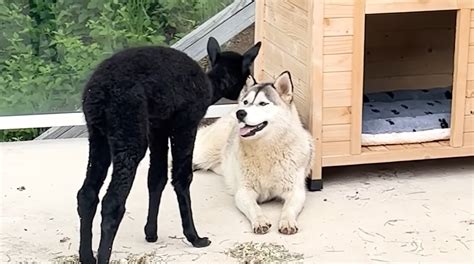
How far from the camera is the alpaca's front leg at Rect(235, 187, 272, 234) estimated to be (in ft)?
11.8

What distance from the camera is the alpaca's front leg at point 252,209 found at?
142 inches

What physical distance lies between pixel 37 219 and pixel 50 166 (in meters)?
0.72

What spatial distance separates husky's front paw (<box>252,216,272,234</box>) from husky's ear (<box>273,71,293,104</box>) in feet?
1.82

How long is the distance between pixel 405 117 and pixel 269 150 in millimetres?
823

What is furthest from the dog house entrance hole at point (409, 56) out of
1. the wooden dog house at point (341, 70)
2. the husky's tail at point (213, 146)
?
the husky's tail at point (213, 146)

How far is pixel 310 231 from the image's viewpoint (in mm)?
3621

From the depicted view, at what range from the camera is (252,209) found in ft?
12.2

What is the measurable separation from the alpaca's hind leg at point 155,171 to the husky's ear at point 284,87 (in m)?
0.68

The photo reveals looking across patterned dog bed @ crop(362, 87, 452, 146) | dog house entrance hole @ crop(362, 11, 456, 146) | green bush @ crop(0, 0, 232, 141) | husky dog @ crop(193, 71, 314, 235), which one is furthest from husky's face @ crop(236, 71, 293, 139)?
green bush @ crop(0, 0, 232, 141)

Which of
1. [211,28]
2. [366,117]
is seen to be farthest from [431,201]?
[211,28]

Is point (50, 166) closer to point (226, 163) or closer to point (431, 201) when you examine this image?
point (226, 163)

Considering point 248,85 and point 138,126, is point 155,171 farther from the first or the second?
point 248,85

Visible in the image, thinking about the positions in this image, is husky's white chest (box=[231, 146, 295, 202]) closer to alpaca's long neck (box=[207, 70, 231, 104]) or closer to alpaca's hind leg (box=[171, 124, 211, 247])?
alpaca's long neck (box=[207, 70, 231, 104])

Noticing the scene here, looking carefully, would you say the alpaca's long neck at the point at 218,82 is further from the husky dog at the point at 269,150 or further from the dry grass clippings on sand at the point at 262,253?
the dry grass clippings on sand at the point at 262,253
